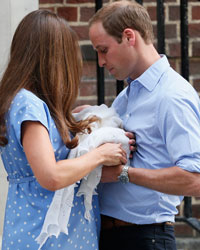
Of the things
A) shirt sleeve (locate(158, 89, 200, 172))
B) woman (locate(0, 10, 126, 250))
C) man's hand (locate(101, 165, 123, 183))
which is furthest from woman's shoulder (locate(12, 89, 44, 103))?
shirt sleeve (locate(158, 89, 200, 172))

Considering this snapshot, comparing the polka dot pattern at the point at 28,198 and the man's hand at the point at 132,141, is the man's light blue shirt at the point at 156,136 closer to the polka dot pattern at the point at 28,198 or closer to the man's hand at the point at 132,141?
the man's hand at the point at 132,141

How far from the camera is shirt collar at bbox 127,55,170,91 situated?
2627 millimetres

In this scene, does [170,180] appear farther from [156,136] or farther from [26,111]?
[26,111]

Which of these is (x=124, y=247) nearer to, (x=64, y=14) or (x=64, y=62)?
(x=64, y=62)

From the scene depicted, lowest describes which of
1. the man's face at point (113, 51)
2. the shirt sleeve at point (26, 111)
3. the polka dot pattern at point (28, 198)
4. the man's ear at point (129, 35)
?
the polka dot pattern at point (28, 198)

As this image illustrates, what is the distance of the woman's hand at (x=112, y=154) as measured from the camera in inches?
97.7

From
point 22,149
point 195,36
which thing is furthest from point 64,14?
point 22,149

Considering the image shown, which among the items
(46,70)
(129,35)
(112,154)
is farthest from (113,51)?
(112,154)

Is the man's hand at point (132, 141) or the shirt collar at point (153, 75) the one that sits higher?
the shirt collar at point (153, 75)

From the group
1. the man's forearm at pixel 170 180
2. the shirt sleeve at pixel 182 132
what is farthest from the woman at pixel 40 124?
the shirt sleeve at pixel 182 132

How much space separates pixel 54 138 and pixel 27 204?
26 cm

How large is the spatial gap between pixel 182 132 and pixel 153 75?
1.04 feet

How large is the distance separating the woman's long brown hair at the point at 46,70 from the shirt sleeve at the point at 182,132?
0.31m

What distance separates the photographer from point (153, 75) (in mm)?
2650
